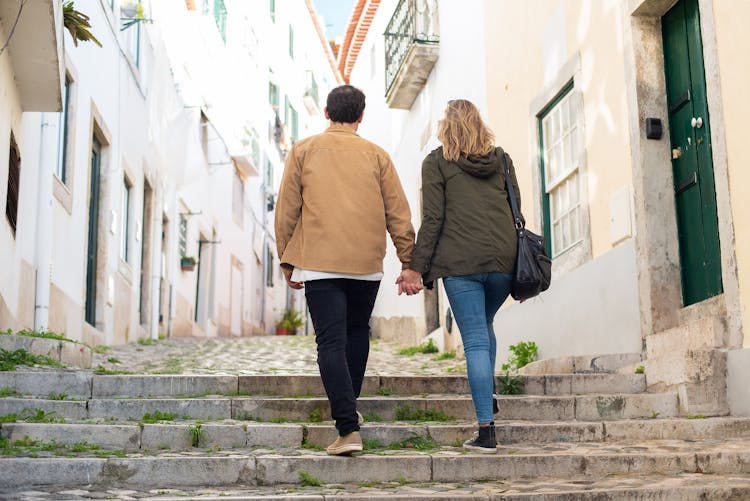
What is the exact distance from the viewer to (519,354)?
9805 millimetres

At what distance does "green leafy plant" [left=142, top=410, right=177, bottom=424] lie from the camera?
5.93 m

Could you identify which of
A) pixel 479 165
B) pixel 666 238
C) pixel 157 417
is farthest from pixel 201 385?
pixel 666 238

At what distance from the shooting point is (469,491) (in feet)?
15.7

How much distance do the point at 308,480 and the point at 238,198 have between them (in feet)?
67.0

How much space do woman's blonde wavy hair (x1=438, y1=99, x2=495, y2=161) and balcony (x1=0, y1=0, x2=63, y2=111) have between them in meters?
3.44

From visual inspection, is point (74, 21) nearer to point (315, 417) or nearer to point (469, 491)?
point (315, 417)

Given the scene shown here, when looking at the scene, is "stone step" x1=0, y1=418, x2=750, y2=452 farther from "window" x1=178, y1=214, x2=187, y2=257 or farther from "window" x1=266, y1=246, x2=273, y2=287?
"window" x1=266, y1=246, x2=273, y2=287

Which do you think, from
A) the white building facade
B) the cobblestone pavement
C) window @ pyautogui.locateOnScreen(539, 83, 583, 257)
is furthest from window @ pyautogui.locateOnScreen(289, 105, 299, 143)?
window @ pyautogui.locateOnScreen(539, 83, 583, 257)

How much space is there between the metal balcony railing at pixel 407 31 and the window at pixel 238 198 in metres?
7.68

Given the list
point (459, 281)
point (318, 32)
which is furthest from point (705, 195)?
point (318, 32)

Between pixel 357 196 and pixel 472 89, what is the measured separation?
7.72 meters

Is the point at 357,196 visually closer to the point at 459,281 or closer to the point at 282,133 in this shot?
the point at 459,281

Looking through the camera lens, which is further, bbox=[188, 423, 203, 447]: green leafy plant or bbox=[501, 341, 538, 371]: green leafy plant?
bbox=[501, 341, 538, 371]: green leafy plant

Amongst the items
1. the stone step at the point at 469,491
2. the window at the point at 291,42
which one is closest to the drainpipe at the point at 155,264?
the stone step at the point at 469,491
